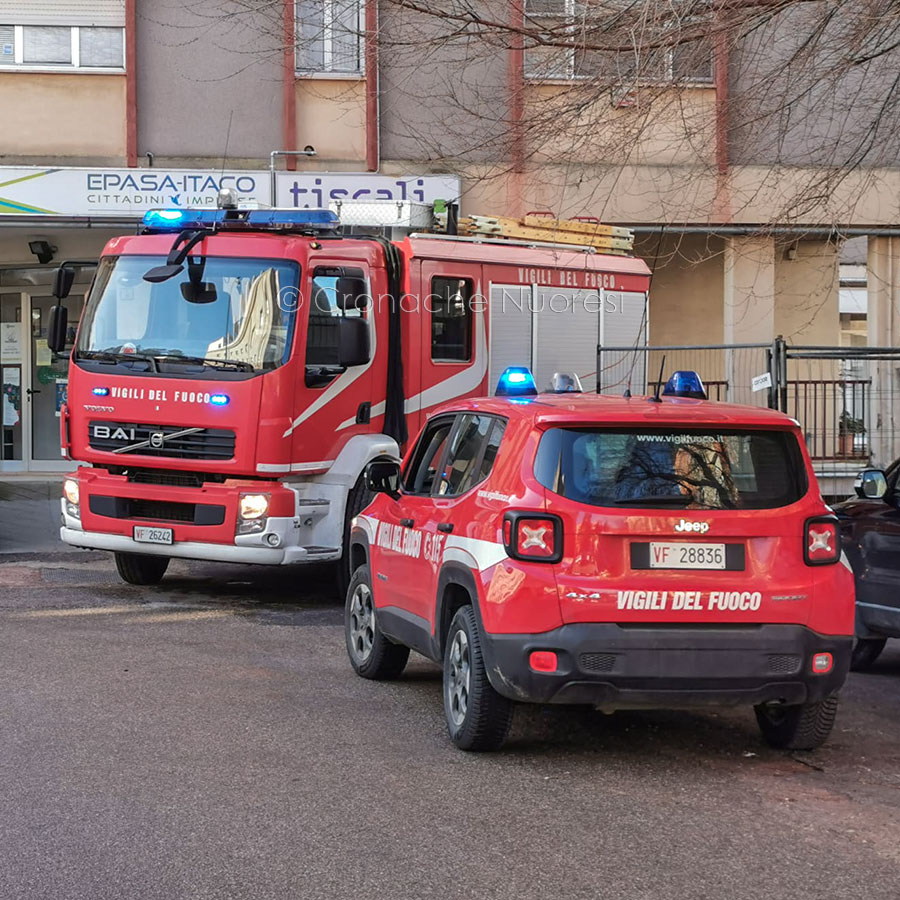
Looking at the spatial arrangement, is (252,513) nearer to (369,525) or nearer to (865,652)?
(369,525)

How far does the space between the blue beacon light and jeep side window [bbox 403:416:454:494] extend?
33cm

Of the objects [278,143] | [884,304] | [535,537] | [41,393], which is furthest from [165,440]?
[884,304]

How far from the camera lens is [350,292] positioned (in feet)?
38.0

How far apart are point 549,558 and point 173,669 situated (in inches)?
131

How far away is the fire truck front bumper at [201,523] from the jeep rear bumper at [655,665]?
4.92 metres

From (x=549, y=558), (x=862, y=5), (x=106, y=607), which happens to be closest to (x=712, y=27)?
(x=862, y=5)

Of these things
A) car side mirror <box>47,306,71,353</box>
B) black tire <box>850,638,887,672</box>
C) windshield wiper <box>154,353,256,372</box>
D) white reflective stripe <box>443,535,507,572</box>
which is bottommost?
black tire <box>850,638,887,672</box>

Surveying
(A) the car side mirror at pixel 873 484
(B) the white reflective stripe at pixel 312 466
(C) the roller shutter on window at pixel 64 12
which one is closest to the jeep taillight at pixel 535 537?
(A) the car side mirror at pixel 873 484

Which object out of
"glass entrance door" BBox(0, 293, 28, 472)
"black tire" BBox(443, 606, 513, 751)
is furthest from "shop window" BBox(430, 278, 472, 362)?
"glass entrance door" BBox(0, 293, 28, 472)

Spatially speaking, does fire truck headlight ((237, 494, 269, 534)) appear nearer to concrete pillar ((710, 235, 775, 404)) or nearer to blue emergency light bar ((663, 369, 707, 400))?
blue emergency light bar ((663, 369, 707, 400))

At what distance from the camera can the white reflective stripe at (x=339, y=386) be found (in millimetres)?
11294

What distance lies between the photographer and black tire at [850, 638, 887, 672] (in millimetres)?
9656

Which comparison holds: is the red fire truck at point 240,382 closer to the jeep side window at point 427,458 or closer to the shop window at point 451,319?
the shop window at point 451,319

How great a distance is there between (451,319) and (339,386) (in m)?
1.43
